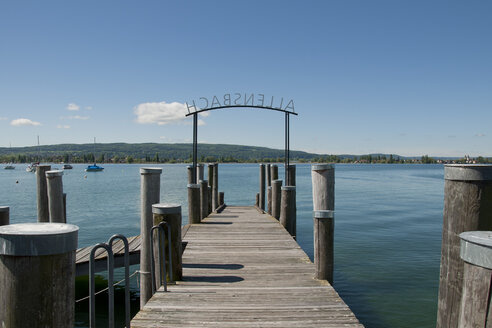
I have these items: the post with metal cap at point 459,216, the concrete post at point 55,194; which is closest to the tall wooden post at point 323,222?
the post with metal cap at point 459,216

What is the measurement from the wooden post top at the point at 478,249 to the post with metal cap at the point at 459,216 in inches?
26.0

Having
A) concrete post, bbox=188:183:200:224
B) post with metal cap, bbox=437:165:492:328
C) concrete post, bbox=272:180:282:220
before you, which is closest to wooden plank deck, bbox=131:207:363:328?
concrete post, bbox=188:183:200:224

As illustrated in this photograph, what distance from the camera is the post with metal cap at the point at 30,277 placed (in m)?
1.78

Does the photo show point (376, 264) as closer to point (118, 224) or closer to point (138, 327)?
point (138, 327)

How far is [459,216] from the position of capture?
8.13 ft

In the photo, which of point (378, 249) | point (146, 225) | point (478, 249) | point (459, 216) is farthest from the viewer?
point (378, 249)

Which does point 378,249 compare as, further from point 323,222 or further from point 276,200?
point 323,222

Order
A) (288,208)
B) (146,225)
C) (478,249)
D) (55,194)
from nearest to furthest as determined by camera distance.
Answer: (478,249) < (146,225) < (55,194) < (288,208)

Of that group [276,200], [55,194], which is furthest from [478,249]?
[276,200]

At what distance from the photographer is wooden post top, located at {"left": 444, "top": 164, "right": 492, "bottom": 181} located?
246cm

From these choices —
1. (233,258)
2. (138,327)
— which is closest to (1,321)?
(138,327)

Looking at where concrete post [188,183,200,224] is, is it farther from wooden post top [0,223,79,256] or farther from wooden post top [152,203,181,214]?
wooden post top [0,223,79,256]

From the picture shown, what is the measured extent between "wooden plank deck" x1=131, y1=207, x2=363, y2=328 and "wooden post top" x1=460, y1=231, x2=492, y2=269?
2.94 meters

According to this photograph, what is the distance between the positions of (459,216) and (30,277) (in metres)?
2.55
